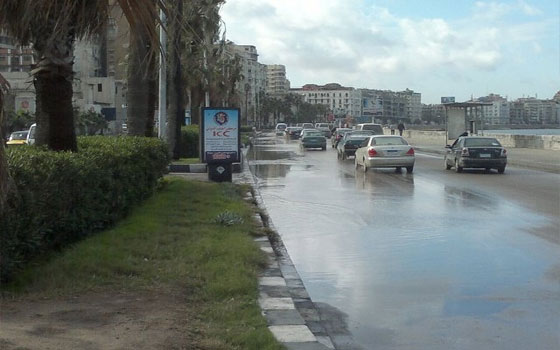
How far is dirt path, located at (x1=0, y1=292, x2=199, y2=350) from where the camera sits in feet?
18.0

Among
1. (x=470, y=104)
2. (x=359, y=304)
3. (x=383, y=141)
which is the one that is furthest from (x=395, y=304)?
(x=470, y=104)

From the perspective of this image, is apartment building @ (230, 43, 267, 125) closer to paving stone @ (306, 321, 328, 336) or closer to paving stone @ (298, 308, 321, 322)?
paving stone @ (298, 308, 321, 322)

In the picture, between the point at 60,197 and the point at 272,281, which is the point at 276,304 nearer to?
the point at 272,281

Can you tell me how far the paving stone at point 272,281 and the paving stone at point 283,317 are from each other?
112cm

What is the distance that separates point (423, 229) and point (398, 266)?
3358mm

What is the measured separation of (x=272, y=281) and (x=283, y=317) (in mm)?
1559

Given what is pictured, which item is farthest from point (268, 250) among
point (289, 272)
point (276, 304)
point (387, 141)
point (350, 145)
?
point (350, 145)

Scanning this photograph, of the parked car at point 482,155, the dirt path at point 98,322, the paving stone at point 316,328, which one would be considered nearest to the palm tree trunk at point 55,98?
the dirt path at point 98,322

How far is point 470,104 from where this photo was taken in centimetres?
4509

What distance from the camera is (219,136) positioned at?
69.4 ft

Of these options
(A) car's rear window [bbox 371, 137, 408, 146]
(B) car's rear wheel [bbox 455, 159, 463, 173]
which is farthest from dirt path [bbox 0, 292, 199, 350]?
(A) car's rear window [bbox 371, 137, 408, 146]

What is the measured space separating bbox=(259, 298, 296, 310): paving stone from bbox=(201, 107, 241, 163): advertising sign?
45.0ft

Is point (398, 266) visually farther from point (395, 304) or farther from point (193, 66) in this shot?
point (193, 66)

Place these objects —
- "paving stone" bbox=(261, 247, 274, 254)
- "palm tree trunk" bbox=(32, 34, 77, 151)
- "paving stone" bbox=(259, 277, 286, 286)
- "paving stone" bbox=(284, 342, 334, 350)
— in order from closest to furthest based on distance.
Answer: "paving stone" bbox=(284, 342, 334, 350)
"paving stone" bbox=(259, 277, 286, 286)
"paving stone" bbox=(261, 247, 274, 254)
"palm tree trunk" bbox=(32, 34, 77, 151)
